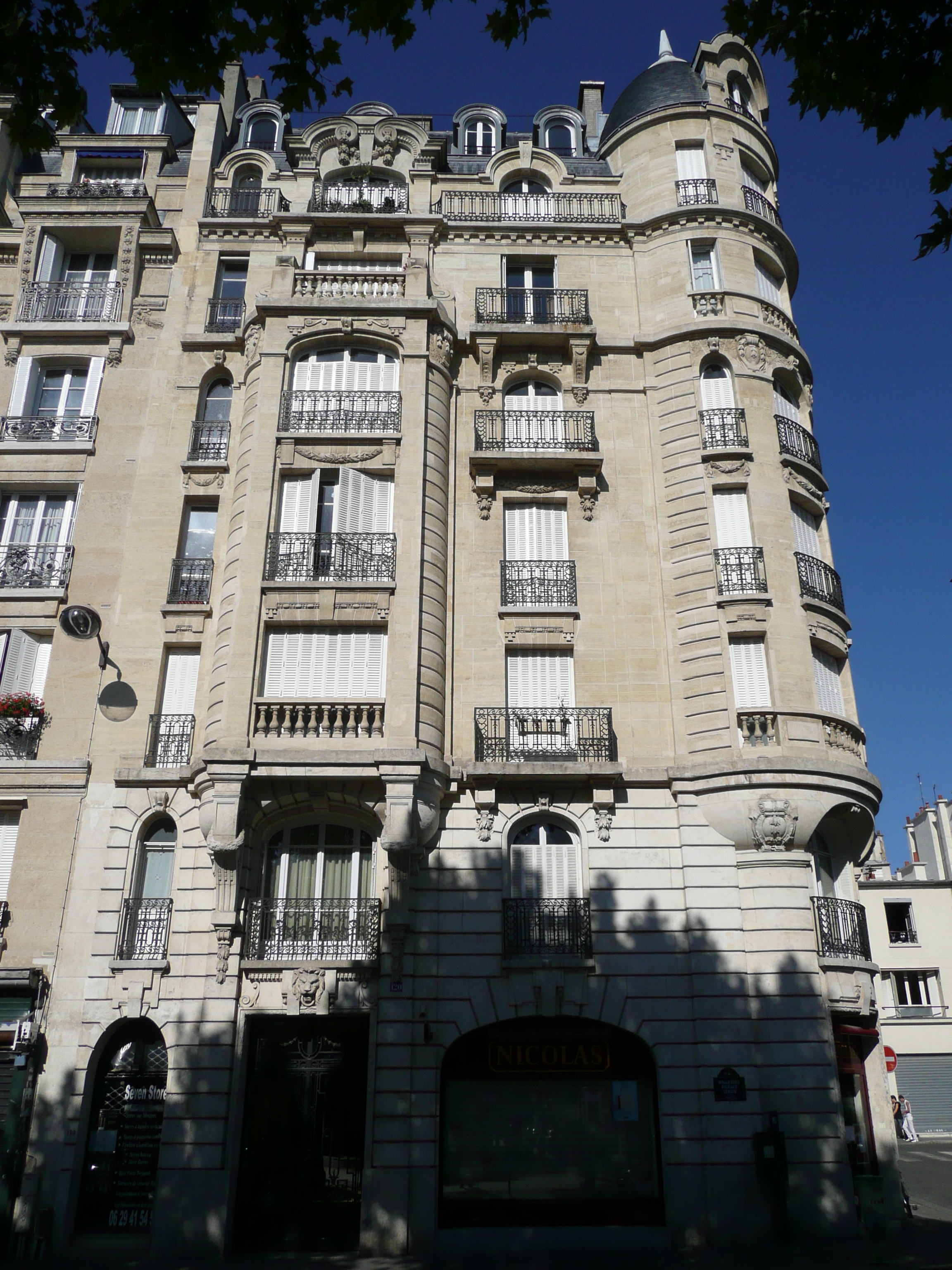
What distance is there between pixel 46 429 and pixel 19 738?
306 inches

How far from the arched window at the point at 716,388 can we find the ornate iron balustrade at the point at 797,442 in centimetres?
121

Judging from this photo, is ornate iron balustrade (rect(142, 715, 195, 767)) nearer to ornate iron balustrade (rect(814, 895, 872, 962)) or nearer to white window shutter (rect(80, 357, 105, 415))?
white window shutter (rect(80, 357, 105, 415))

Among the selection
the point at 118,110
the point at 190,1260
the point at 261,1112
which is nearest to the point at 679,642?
the point at 261,1112

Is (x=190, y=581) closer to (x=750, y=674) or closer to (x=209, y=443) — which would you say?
(x=209, y=443)

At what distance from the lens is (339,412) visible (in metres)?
21.9

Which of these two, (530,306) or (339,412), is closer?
(339,412)

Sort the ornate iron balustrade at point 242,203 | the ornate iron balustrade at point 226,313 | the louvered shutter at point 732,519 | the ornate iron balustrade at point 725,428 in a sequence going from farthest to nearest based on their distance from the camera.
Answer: the ornate iron balustrade at point 242,203 < the ornate iron balustrade at point 226,313 < the ornate iron balustrade at point 725,428 < the louvered shutter at point 732,519

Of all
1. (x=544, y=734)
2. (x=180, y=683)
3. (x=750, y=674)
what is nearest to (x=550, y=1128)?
(x=544, y=734)

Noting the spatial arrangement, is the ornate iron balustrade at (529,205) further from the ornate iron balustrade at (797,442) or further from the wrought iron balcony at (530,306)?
the ornate iron balustrade at (797,442)

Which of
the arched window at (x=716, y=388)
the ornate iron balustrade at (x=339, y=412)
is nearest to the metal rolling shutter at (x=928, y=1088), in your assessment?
the arched window at (x=716, y=388)

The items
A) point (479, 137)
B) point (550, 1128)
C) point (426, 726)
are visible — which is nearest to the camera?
point (550, 1128)

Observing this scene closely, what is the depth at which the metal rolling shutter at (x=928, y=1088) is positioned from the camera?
37.0 metres

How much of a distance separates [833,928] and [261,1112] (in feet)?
36.7

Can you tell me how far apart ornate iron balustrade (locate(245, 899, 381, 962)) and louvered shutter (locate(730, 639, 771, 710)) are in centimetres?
845
